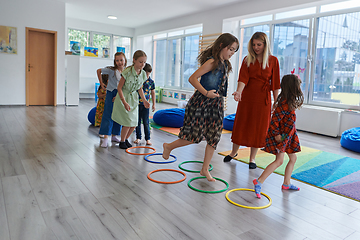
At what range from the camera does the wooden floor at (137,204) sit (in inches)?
66.2

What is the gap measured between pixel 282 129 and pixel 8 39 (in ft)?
24.8

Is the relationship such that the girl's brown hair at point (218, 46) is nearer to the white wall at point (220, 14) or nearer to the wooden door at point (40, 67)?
the white wall at point (220, 14)

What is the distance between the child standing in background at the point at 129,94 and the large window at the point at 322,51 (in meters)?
4.24

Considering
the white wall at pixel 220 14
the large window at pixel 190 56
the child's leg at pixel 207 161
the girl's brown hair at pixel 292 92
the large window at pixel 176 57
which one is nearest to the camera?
the girl's brown hair at pixel 292 92

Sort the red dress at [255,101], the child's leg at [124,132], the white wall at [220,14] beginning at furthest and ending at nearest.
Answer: the white wall at [220,14]
the child's leg at [124,132]
the red dress at [255,101]

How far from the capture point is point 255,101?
9.52 feet

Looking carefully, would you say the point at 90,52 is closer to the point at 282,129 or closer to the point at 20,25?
the point at 20,25

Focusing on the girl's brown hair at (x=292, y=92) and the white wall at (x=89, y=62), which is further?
the white wall at (x=89, y=62)

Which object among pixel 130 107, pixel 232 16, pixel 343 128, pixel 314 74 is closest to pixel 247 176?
pixel 130 107

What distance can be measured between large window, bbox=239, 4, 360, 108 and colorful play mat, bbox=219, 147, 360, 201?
232 cm

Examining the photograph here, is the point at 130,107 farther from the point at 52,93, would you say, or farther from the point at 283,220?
the point at 52,93

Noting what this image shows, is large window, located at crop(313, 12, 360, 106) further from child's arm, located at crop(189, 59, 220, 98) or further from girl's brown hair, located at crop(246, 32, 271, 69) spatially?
child's arm, located at crop(189, 59, 220, 98)

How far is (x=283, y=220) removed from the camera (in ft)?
6.20

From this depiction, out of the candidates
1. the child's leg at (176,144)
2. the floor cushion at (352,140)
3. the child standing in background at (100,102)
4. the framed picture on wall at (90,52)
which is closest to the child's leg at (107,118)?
the child standing in background at (100,102)
